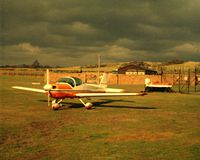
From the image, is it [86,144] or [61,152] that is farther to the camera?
Result: [86,144]

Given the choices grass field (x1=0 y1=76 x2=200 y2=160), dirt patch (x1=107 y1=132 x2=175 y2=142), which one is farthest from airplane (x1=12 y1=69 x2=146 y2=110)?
dirt patch (x1=107 y1=132 x2=175 y2=142)

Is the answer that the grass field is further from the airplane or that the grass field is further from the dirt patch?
the airplane

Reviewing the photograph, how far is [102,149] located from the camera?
8.07 m

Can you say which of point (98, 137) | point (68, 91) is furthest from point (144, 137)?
point (68, 91)

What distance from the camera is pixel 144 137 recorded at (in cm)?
979

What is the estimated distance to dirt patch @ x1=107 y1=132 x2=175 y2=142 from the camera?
9422 mm

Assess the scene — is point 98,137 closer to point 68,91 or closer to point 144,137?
point 144,137

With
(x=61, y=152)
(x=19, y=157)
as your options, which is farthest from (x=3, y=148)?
(x=61, y=152)

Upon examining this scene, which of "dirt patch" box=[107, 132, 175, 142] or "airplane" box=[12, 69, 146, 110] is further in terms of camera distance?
"airplane" box=[12, 69, 146, 110]

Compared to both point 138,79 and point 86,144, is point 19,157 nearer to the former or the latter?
point 86,144

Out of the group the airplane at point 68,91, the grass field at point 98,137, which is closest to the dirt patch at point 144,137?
the grass field at point 98,137

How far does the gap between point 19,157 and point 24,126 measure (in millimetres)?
4301

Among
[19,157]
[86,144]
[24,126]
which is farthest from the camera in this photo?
[24,126]

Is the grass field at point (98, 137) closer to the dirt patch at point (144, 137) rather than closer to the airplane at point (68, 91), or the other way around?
the dirt patch at point (144, 137)
